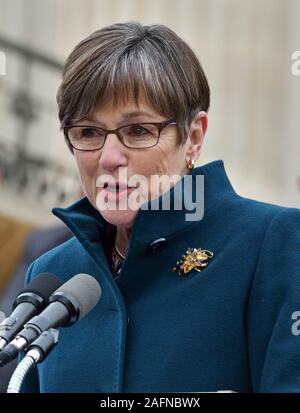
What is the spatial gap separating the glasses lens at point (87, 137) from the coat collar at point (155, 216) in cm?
17

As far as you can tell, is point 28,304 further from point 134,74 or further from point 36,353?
point 134,74

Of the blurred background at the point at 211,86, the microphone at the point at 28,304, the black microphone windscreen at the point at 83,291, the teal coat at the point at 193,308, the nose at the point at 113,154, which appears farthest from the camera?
the blurred background at the point at 211,86

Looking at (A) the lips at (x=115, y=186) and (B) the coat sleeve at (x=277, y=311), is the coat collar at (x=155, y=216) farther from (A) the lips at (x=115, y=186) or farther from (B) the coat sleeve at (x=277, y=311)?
(B) the coat sleeve at (x=277, y=311)

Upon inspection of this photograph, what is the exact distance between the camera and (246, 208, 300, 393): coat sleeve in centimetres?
245

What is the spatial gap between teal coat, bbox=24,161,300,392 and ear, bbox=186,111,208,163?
0.05 meters

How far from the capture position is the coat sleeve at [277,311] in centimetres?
245

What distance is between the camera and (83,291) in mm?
Result: 2443

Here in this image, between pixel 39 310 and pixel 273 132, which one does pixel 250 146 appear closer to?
pixel 273 132

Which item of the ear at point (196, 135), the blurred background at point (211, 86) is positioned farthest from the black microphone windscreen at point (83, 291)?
the blurred background at point (211, 86)

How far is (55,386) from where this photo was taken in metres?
2.73

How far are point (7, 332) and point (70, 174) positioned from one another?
250 inches

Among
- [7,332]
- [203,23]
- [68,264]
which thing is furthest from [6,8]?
[7,332]

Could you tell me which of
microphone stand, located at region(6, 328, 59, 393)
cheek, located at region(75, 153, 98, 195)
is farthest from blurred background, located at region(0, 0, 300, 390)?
microphone stand, located at region(6, 328, 59, 393)
